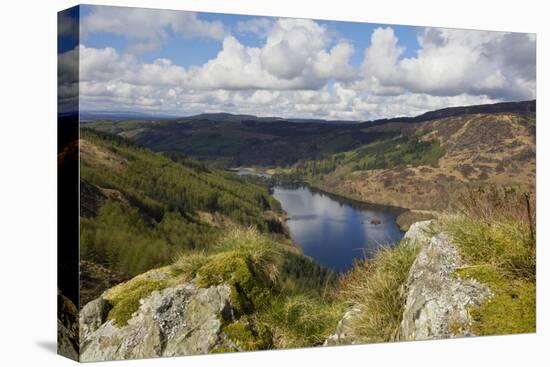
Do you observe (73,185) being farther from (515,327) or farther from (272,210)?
(515,327)

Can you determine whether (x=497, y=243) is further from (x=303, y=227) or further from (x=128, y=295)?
(x=128, y=295)

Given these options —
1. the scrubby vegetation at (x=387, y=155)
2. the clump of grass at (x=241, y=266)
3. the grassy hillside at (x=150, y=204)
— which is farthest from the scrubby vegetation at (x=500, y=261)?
the grassy hillside at (x=150, y=204)

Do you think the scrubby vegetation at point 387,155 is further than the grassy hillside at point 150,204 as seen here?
Yes

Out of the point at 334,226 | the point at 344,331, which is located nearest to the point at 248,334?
the point at 344,331

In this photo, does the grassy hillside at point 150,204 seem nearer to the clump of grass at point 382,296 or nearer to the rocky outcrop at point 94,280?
the rocky outcrop at point 94,280

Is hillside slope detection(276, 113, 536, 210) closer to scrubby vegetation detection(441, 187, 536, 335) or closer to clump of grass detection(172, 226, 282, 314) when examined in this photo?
scrubby vegetation detection(441, 187, 536, 335)

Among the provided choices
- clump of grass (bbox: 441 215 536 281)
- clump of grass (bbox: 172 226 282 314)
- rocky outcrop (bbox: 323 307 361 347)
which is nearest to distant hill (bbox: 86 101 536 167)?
clump of grass (bbox: 172 226 282 314)

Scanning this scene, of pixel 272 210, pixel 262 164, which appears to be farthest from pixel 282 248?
pixel 262 164
